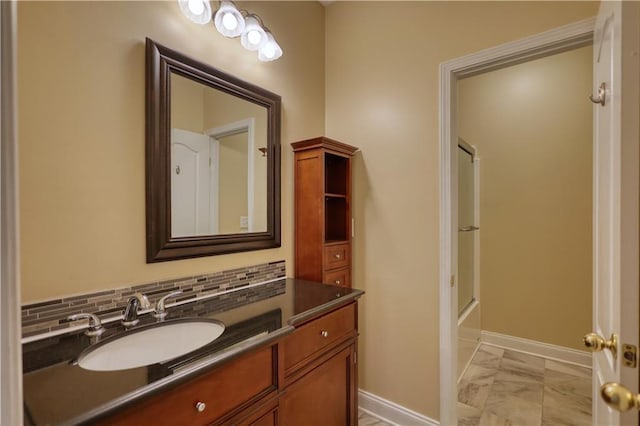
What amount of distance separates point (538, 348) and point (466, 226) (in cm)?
126

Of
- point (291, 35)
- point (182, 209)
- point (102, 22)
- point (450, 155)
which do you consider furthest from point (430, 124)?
point (102, 22)

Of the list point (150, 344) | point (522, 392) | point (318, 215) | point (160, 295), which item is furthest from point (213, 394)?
point (522, 392)

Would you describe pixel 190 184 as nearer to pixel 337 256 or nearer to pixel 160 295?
pixel 160 295

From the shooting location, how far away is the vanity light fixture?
4.29 feet

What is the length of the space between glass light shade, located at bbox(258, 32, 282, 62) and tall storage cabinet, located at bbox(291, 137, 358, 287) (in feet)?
1.63

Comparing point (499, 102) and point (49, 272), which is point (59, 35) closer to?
point (49, 272)

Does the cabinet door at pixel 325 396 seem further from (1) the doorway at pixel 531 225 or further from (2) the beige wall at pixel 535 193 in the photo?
(2) the beige wall at pixel 535 193

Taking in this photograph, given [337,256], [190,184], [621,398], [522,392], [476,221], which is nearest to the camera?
→ [621,398]

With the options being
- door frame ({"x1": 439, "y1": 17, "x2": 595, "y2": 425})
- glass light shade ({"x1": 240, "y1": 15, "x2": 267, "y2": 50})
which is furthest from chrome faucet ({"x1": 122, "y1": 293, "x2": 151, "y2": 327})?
door frame ({"x1": 439, "y1": 17, "x2": 595, "y2": 425})

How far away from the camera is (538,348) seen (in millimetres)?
2674

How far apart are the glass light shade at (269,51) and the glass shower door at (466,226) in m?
1.59

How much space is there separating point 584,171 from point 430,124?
1.69 metres

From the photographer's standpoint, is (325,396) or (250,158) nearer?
(325,396)

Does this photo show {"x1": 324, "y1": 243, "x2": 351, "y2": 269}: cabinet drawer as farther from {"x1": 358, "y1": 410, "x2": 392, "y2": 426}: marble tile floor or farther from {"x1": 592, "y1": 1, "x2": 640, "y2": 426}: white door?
{"x1": 592, "y1": 1, "x2": 640, "y2": 426}: white door
